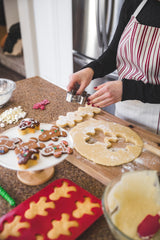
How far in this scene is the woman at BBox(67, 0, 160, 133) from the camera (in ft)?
3.38

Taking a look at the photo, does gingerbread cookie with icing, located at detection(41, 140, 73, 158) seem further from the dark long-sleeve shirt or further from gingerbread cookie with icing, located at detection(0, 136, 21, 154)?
the dark long-sleeve shirt

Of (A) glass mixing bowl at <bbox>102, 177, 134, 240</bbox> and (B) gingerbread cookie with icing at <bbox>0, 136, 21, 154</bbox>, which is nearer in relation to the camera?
(A) glass mixing bowl at <bbox>102, 177, 134, 240</bbox>

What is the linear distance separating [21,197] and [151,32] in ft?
3.15

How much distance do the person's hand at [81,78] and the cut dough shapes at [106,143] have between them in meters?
0.19

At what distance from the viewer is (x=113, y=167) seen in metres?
0.91

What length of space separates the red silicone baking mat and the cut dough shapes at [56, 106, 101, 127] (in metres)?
0.42

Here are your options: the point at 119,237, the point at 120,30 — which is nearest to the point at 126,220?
the point at 119,237

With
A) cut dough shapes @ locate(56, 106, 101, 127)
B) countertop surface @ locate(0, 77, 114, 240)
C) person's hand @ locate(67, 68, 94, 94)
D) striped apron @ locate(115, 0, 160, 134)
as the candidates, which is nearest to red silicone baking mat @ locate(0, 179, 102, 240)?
countertop surface @ locate(0, 77, 114, 240)

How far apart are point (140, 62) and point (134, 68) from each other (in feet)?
0.23

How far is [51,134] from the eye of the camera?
2.82 feet

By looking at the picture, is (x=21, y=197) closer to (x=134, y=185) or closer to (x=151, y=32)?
(x=134, y=185)

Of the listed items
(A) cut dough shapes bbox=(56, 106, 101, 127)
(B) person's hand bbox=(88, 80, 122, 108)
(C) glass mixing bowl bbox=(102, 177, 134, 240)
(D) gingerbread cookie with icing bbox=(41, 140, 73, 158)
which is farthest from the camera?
(A) cut dough shapes bbox=(56, 106, 101, 127)

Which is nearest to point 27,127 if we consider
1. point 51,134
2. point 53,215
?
point 51,134

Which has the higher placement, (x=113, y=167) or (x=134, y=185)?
(x=134, y=185)
